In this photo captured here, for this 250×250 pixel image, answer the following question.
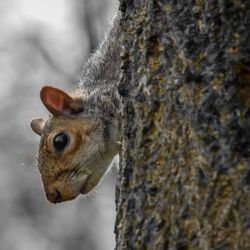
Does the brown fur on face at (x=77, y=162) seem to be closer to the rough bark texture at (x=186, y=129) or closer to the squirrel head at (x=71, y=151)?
the squirrel head at (x=71, y=151)

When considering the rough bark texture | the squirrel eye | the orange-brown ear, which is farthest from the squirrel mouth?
the rough bark texture

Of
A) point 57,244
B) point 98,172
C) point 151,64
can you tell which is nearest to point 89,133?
point 98,172

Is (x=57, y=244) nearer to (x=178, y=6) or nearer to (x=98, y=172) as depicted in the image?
(x=98, y=172)

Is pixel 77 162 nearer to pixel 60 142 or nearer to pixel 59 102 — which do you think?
pixel 60 142

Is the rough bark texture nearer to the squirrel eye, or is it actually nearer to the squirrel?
the squirrel

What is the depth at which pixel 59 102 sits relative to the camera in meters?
4.52

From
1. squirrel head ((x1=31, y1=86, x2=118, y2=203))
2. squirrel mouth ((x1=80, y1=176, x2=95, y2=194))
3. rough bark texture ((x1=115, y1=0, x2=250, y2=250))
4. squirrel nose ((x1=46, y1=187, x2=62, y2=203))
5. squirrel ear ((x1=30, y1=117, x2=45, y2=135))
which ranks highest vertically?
squirrel ear ((x1=30, y1=117, x2=45, y2=135))

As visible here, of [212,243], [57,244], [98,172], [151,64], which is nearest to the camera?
[212,243]

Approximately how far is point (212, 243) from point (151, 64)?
1.57ft

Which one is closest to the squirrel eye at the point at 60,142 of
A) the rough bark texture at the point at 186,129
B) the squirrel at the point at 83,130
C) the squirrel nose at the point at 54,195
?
the squirrel at the point at 83,130

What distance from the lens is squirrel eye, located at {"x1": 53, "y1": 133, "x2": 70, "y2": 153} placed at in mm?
4438

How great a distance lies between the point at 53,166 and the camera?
442 centimetres

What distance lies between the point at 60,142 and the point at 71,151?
0.09 m

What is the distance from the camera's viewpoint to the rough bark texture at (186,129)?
278cm
